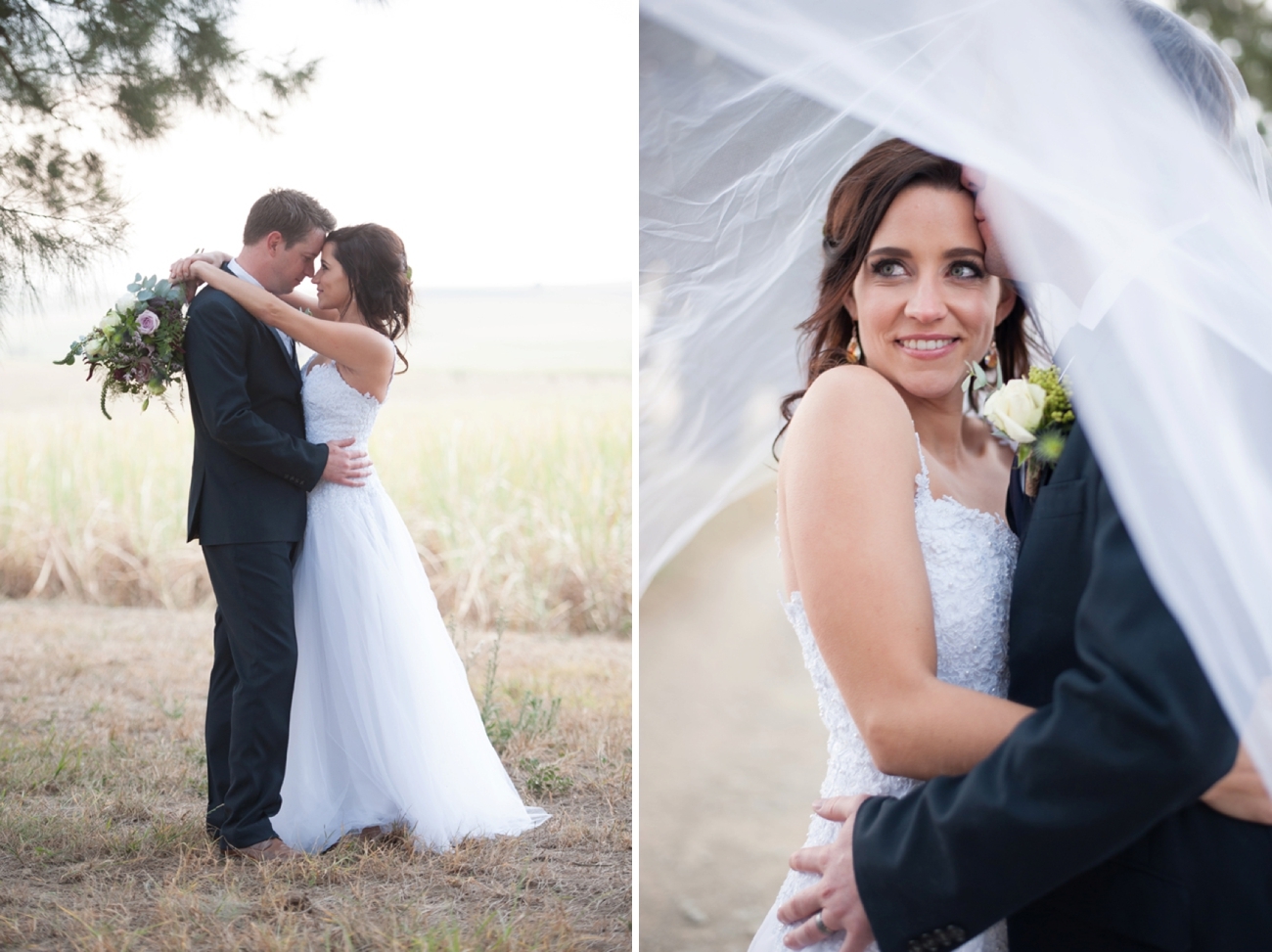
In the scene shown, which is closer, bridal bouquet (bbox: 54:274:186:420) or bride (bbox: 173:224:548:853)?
bridal bouquet (bbox: 54:274:186:420)

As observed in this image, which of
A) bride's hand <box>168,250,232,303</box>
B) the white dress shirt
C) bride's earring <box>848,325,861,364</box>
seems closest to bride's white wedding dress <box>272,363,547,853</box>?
the white dress shirt

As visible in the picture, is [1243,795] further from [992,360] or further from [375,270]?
[375,270]

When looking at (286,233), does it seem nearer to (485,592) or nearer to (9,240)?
(9,240)

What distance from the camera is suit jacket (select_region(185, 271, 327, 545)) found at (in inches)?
108

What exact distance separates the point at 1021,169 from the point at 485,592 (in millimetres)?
4829

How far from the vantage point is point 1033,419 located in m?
1.41

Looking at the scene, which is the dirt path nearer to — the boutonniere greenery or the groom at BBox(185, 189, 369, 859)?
the groom at BBox(185, 189, 369, 859)

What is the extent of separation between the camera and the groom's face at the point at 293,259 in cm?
289

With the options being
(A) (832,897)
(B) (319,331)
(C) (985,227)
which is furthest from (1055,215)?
(B) (319,331)

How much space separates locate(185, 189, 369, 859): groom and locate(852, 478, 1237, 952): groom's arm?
2051 mm

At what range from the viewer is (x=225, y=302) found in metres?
2.78

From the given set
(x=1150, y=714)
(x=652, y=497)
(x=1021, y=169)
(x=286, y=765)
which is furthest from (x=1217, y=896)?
(x=286, y=765)

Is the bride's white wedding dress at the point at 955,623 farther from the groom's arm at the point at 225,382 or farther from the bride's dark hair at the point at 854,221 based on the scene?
the groom's arm at the point at 225,382

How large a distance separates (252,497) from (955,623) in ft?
6.60
